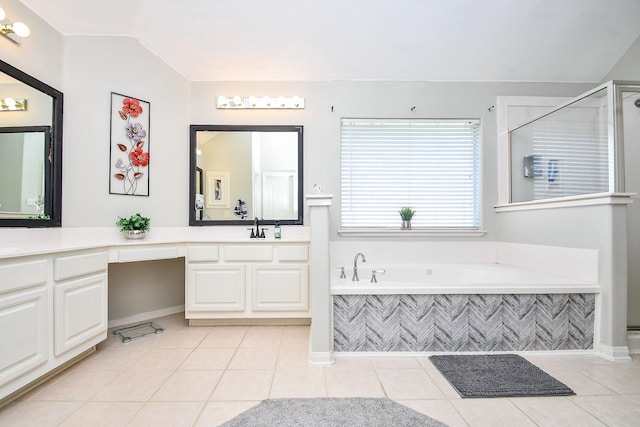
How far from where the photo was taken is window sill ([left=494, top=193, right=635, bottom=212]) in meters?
2.04

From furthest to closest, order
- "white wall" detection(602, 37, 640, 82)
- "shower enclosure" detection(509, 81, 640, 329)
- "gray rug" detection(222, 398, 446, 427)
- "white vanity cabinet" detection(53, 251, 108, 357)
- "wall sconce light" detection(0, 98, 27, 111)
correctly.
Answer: "white wall" detection(602, 37, 640, 82), "shower enclosure" detection(509, 81, 640, 329), "wall sconce light" detection(0, 98, 27, 111), "white vanity cabinet" detection(53, 251, 108, 357), "gray rug" detection(222, 398, 446, 427)

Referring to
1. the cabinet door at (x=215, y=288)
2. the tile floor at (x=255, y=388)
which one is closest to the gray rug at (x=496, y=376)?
the tile floor at (x=255, y=388)

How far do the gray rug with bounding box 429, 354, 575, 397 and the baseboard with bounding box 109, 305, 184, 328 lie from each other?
8.32 ft

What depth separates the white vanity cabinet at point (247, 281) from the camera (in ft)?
8.84

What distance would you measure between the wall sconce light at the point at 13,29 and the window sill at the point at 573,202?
4.27 m

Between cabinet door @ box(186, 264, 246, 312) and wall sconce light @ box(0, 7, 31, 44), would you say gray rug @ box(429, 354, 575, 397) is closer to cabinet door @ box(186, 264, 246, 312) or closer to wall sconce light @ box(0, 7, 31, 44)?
cabinet door @ box(186, 264, 246, 312)

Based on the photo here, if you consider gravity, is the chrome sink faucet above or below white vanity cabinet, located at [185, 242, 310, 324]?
above

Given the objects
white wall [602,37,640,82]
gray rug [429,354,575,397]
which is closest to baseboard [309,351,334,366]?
gray rug [429,354,575,397]

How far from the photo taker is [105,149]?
2.66 metres

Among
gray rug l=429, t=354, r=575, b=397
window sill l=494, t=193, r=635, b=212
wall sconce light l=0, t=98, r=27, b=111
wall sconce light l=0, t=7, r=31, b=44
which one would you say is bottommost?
gray rug l=429, t=354, r=575, b=397

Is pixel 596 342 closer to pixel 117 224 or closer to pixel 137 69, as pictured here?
pixel 117 224

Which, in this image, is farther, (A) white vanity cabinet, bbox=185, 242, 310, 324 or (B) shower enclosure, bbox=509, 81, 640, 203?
(A) white vanity cabinet, bbox=185, 242, 310, 324

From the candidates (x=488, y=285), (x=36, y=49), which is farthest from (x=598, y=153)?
(x=36, y=49)

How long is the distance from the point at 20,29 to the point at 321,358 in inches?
122
